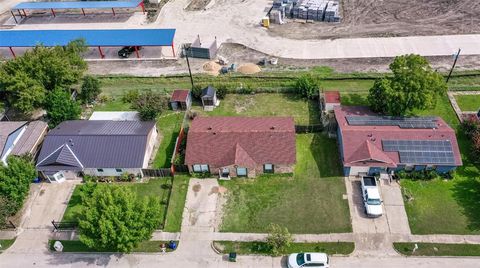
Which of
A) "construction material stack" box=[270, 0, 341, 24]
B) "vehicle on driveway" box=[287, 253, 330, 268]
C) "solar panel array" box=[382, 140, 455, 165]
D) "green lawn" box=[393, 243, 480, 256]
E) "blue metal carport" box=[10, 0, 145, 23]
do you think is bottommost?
"green lawn" box=[393, 243, 480, 256]

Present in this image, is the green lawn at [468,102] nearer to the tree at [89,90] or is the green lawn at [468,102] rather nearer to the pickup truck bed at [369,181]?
the pickup truck bed at [369,181]

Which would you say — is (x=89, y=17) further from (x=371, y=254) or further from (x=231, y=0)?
(x=371, y=254)

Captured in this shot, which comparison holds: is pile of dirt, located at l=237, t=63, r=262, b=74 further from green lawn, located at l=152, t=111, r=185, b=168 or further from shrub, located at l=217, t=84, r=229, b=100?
green lawn, located at l=152, t=111, r=185, b=168

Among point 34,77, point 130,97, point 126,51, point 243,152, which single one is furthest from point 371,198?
point 126,51

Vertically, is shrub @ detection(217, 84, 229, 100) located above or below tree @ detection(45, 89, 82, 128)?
below

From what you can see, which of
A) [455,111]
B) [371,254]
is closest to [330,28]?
[455,111]

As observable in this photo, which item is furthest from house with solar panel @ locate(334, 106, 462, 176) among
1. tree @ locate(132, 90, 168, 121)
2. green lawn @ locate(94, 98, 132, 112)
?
green lawn @ locate(94, 98, 132, 112)

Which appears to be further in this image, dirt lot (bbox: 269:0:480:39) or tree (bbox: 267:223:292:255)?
dirt lot (bbox: 269:0:480:39)

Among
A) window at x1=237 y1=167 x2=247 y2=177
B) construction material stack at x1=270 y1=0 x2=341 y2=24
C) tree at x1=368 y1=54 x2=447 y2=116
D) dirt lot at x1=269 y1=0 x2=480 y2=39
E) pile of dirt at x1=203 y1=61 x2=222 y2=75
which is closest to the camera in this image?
window at x1=237 y1=167 x2=247 y2=177
